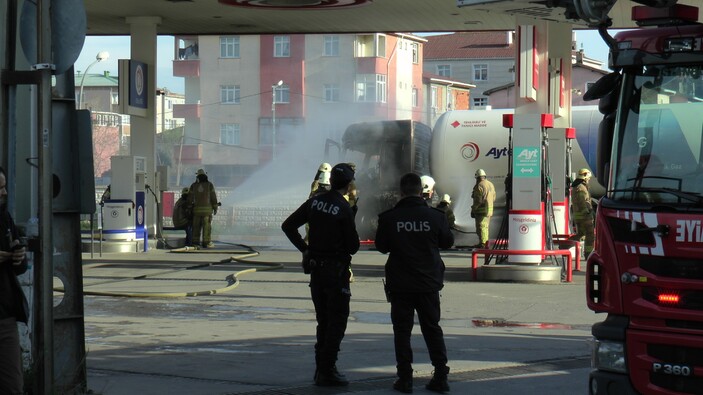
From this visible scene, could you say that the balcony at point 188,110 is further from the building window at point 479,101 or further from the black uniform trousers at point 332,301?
the black uniform trousers at point 332,301

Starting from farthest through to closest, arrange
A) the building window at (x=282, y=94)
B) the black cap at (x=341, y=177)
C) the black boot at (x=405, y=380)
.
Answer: the building window at (x=282, y=94) → the black cap at (x=341, y=177) → the black boot at (x=405, y=380)

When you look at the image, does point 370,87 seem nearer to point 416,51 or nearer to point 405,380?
point 416,51

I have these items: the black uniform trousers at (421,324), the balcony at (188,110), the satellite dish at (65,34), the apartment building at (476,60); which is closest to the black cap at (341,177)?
the black uniform trousers at (421,324)

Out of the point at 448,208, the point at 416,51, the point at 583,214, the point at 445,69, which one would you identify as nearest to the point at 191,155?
the point at 416,51

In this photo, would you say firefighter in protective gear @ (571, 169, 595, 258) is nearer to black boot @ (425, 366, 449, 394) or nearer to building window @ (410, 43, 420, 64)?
black boot @ (425, 366, 449, 394)

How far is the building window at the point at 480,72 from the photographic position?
4419 inches

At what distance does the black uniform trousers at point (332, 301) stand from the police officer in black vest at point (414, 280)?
39 centimetres

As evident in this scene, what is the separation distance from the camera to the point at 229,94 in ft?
237

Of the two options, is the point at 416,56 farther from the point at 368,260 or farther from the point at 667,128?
the point at 667,128

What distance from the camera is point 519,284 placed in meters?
17.9

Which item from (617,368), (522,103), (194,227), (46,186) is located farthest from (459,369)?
(194,227)

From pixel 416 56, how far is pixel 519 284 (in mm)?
74247

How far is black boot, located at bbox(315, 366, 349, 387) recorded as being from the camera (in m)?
8.76

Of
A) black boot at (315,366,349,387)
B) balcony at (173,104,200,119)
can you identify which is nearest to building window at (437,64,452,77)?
balcony at (173,104,200,119)
